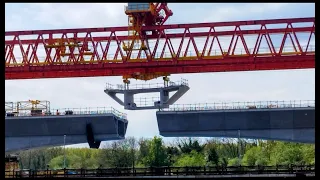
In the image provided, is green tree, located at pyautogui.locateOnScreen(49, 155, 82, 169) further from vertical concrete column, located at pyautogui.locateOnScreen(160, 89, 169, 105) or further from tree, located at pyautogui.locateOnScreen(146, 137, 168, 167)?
vertical concrete column, located at pyautogui.locateOnScreen(160, 89, 169, 105)

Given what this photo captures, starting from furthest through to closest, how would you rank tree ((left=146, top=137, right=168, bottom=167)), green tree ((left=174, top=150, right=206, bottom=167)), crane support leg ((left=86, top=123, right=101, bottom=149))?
tree ((left=146, top=137, right=168, bottom=167)) < green tree ((left=174, top=150, right=206, bottom=167)) < crane support leg ((left=86, top=123, right=101, bottom=149))

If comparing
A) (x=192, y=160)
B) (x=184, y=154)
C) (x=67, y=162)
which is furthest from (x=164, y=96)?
(x=67, y=162)

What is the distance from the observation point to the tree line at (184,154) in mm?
65375

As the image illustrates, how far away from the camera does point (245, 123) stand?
4669 cm

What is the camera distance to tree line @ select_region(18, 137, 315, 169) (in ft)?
214

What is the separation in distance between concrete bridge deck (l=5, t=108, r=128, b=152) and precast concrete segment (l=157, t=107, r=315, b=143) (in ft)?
19.1

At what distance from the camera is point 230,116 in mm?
46625

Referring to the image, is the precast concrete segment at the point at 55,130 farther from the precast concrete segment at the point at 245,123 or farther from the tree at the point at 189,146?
the tree at the point at 189,146

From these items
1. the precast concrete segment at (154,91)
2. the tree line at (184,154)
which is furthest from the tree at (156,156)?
the precast concrete segment at (154,91)

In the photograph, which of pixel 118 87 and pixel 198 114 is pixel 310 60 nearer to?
pixel 198 114

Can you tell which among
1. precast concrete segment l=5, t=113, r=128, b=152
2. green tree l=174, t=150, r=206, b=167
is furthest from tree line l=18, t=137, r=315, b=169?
precast concrete segment l=5, t=113, r=128, b=152

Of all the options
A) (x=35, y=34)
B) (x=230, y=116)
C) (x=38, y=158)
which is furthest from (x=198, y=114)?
(x=38, y=158)

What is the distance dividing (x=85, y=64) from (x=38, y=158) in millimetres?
51239

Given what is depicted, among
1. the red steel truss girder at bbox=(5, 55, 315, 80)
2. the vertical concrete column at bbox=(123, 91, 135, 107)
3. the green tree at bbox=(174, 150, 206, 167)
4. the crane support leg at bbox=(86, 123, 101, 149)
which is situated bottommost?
the green tree at bbox=(174, 150, 206, 167)
